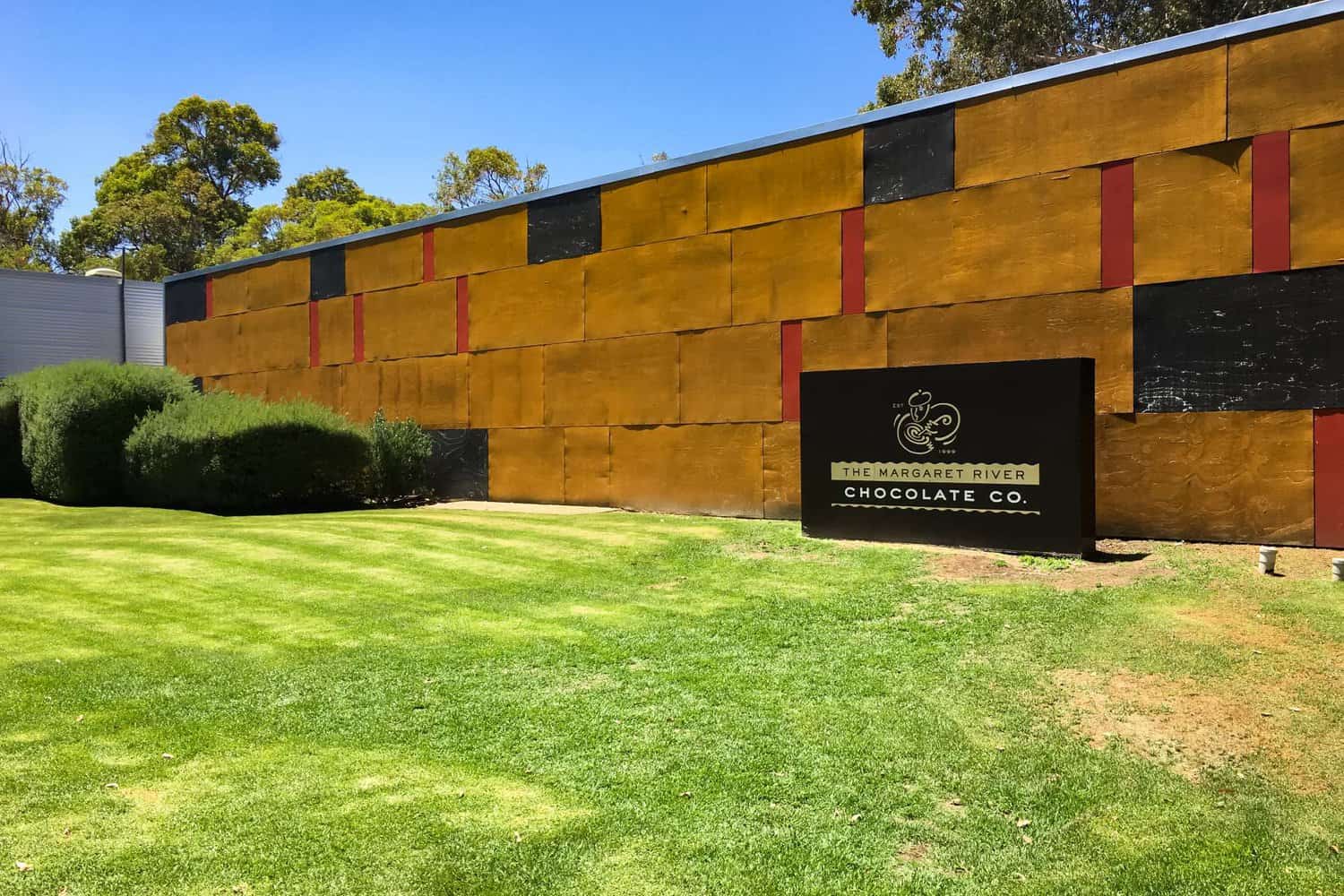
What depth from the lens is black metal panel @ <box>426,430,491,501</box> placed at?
19.9 m

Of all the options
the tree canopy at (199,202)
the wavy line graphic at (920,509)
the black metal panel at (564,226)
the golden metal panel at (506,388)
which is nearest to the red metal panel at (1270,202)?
the wavy line graphic at (920,509)

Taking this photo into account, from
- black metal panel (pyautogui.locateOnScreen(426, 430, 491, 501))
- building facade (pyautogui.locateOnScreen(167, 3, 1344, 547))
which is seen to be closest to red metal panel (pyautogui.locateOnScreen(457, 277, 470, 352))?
building facade (pyautogui.locateOnScreen(167, 3, 1344, 547))

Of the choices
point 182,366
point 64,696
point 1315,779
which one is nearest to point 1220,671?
point 1315,779

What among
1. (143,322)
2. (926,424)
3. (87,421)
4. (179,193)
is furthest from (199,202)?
(926,424)

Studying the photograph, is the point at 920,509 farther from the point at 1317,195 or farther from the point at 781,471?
the point at 1317,195

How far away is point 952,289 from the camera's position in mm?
13297

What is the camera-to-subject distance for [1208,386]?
1121 cm

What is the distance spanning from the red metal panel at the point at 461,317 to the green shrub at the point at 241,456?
290 cm

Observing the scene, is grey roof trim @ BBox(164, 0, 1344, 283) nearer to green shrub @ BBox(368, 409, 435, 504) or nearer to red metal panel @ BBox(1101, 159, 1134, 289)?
red metal panel @ BBox(1101, 159, 1134, 289)

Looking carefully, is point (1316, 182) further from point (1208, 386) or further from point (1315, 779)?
point (1315, 779)

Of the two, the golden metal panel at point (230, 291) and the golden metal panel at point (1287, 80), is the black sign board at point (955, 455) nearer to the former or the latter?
the golden metal panel at point (1287, 80)

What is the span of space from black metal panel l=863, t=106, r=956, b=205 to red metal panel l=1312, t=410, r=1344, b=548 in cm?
564

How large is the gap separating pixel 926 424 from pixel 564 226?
9438mm

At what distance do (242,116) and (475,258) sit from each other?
162 ft
